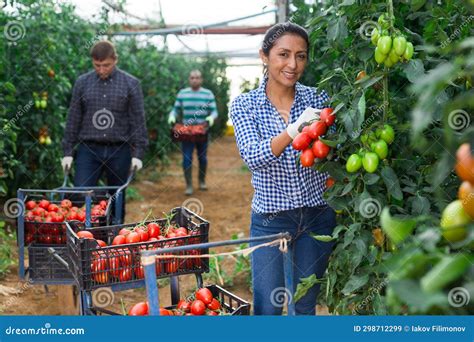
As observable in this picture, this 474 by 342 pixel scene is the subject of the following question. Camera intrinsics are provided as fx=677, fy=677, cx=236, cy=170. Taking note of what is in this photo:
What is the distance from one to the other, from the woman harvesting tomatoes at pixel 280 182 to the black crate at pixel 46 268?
3.72 ft

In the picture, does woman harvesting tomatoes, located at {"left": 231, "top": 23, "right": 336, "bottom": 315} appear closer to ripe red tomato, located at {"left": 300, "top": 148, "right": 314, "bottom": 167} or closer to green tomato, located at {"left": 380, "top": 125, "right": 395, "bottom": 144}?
ripe red tomato, located at {"left": 300, "top": 148, "right": 314, "bottom": 167}

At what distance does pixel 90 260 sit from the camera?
7.98ft

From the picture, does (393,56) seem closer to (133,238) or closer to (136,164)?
(133,238)

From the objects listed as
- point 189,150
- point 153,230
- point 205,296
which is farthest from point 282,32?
point 189,150

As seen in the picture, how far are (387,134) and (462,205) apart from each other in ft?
4.09

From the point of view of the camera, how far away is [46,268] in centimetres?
337

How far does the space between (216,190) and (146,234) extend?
6061 mm

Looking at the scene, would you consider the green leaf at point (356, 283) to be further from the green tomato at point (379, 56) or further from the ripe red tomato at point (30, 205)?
the ripe red tomato at point (30, 205)

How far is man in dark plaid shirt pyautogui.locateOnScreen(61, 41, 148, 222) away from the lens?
457 cm

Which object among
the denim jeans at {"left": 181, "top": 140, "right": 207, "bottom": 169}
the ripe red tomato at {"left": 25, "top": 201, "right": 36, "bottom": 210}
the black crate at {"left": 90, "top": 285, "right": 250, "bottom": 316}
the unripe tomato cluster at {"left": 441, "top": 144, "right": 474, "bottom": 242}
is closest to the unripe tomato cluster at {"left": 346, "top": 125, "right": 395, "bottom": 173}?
the black crate at {"left": 90, "top": 285, "right": 250, "bottom": 316}

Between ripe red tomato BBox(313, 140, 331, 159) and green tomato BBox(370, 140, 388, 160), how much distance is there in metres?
0.20

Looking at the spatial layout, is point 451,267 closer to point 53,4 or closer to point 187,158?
point 53,4

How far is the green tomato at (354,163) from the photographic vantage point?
216 cm

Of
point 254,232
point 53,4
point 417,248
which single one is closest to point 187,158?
point 53,4
